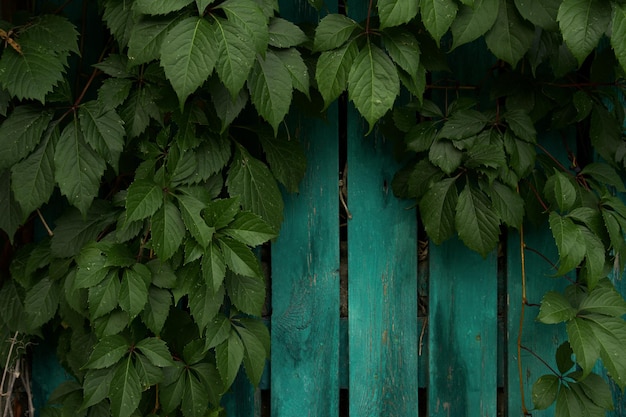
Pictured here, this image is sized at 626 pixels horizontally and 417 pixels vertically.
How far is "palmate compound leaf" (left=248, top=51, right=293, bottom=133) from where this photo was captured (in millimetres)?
1733

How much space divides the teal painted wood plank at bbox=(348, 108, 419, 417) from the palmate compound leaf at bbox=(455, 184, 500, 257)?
0.22 m

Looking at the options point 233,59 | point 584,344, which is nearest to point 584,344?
point 584,344

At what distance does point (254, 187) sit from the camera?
6.28ft

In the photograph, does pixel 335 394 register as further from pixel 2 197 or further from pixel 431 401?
pixel 2 197

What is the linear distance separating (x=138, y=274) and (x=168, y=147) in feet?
1.13

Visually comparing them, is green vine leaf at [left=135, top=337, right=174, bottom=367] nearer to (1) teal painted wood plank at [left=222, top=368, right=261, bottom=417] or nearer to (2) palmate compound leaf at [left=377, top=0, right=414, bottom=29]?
(1) teal painted wood plank at [left=222, top=368, right=261, bottom=417]

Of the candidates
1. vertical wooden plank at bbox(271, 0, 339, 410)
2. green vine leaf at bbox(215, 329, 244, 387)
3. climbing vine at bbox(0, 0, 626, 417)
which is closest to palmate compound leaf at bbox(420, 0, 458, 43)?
climbing vine at bbox(0, 0, 626, 417)

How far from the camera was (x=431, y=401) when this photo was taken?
2.17 m

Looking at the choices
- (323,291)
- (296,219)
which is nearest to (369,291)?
(323,291)

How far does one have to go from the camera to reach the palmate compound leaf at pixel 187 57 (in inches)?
63.4

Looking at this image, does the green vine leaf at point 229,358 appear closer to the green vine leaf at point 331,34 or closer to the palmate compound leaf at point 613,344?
the green vine leaf at point 331,34

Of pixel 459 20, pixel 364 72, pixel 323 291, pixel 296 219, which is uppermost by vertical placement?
pixel 459 20

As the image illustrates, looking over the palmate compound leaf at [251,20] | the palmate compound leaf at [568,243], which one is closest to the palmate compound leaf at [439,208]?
the palmate compound leaf at [568,243]

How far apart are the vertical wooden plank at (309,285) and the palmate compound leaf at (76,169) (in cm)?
54
